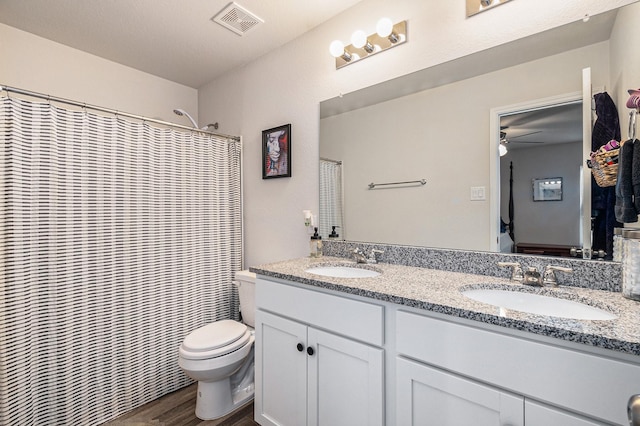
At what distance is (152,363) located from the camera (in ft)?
6.42

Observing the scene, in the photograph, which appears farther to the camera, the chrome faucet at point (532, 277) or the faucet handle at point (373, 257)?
the faucet handle at point (373, 257)

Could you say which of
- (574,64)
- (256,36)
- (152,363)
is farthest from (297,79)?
(152,363)

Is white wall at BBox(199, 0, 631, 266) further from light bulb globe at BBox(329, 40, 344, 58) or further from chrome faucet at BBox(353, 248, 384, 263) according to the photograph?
chrome faucet at BBox(353, 248, 384, 263)

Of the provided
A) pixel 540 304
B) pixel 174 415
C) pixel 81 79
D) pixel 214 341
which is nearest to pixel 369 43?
pixel 540 304

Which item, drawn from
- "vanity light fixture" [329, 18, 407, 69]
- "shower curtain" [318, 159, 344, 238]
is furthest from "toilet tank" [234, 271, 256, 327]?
"vanity light fixture" [329, 18, 407, 69]

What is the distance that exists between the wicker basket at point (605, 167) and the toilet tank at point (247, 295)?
186 centimetres

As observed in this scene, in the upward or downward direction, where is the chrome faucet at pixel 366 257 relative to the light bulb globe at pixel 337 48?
downward

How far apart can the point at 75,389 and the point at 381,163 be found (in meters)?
2.09

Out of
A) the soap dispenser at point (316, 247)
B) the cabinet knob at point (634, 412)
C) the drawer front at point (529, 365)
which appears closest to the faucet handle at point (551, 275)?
the drawer front at point (529, 365)

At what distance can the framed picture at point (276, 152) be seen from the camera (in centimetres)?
213

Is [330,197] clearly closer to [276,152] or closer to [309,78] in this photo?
[276,152]

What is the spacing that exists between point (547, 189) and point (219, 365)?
181cm

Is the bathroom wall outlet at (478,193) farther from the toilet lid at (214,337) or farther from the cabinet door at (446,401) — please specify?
the toilet lid at (214,337)

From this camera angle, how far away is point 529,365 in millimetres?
806
